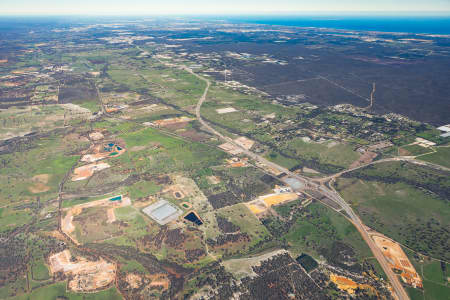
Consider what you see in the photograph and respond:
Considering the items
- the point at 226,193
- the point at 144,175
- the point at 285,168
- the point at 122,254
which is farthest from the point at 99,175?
the point at 285,168

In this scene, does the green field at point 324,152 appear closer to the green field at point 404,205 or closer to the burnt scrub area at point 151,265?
the green field at point 404,205

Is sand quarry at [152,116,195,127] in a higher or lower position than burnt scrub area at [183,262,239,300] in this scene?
higher

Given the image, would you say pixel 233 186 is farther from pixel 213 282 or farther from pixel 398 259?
pixel 398 259

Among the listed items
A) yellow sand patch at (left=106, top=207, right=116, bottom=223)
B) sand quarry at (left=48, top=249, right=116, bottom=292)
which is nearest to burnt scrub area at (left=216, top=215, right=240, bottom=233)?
sand quarry at (left=48, top=249, right=116, bottom=292)

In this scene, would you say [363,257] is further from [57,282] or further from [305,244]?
[57,282]

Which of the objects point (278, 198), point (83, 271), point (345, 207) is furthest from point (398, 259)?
point (83, 271)

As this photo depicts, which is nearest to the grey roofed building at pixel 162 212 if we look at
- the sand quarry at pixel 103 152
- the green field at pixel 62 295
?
the green field at pixel 62 295

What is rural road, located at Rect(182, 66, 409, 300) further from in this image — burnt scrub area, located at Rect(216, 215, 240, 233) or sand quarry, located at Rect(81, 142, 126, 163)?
sand quarry, located at Rect(81, 142, 126, 163)
